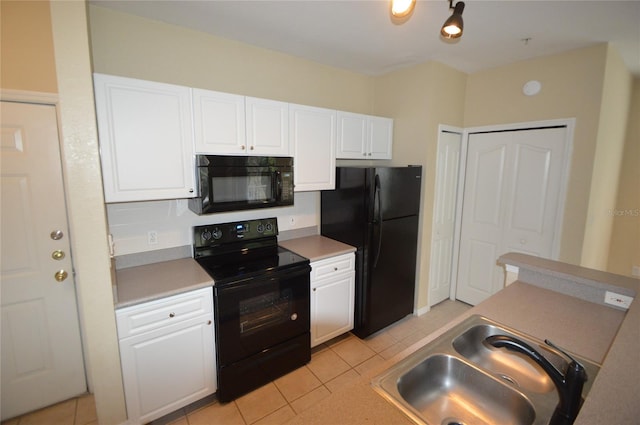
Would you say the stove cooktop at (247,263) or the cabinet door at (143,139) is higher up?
the cabinet door at (143,139)

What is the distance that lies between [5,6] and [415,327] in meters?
3.80

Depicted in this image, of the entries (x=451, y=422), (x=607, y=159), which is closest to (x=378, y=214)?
(x=451, y=422)

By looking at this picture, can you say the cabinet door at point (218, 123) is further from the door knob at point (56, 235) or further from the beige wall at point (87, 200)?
the door knob at point (56, 235)

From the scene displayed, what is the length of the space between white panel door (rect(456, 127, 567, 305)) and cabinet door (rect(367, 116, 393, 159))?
93cm

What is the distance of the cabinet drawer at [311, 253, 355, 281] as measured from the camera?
7.90 ft

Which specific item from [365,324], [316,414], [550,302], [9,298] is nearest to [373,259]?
[365,324]

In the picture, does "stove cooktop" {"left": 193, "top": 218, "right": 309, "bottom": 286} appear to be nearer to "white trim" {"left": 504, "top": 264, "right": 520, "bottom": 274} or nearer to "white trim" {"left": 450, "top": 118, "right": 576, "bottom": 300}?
"white trim" {"left": 504, "top": 264, "right": 520, "bottom": 274}

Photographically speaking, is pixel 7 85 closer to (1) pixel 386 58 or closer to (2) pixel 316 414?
(2) pixel 316 414

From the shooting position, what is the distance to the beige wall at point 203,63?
77.0 inches

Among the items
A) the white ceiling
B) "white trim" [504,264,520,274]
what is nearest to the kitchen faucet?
"white trim" [504,264,520,274]

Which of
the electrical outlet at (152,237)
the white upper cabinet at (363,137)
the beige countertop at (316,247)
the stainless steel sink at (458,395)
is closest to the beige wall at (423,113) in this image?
the white upper cabinet at (363,137)

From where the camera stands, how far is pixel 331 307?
2568 millimetres

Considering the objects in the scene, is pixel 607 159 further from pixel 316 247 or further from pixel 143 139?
pixel 143 139

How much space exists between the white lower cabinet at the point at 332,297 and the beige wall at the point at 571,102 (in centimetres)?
195
